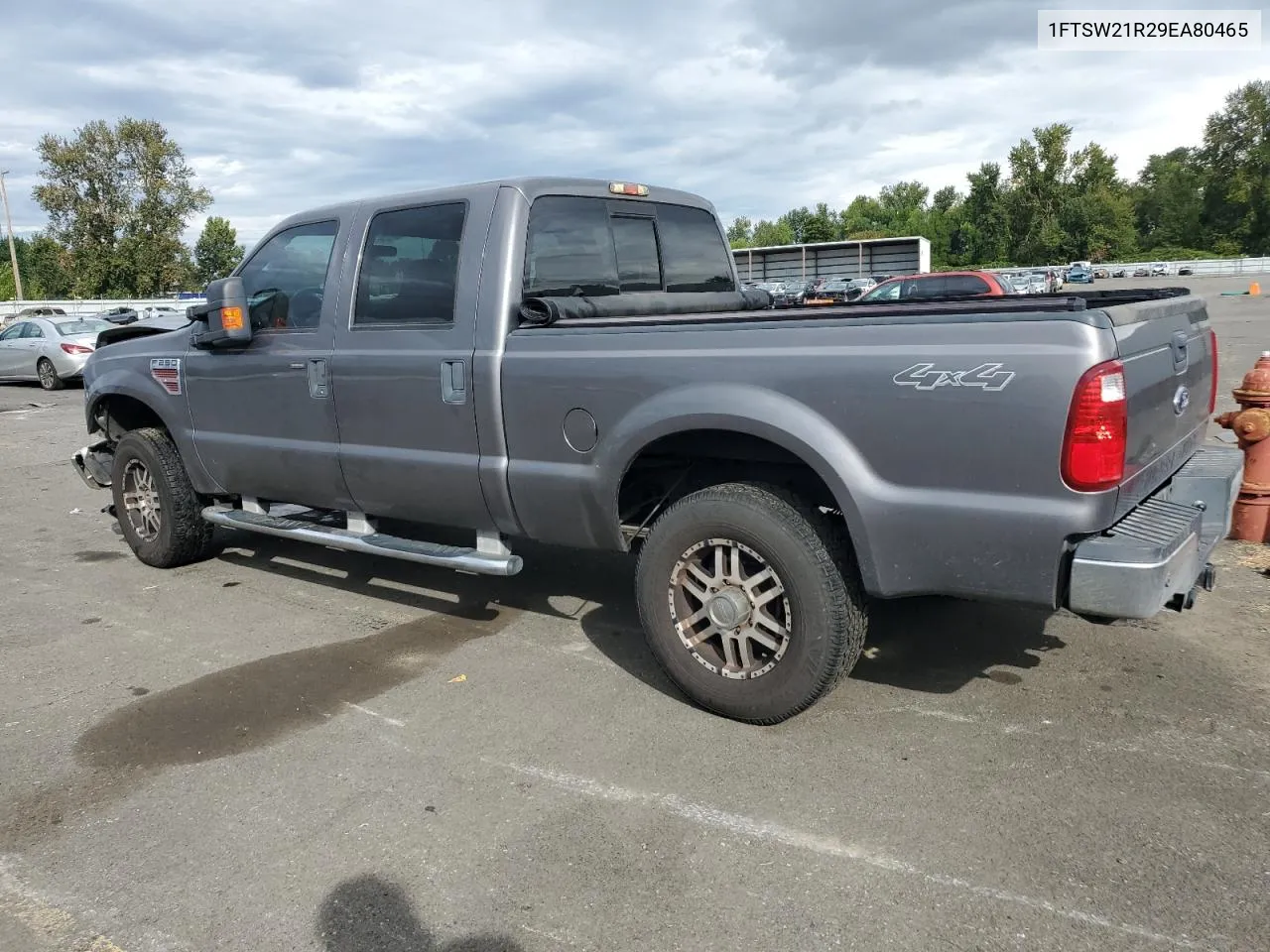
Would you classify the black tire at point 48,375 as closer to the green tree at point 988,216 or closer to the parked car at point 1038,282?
the parked car at point 1038,282

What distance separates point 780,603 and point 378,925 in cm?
174

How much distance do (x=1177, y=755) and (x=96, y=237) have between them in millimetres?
58345

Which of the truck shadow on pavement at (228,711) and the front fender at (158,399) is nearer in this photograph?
the truck shadow on pavement at (228,711)

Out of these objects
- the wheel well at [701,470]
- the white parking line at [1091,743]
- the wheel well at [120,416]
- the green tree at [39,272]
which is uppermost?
the green tree at [39,272]

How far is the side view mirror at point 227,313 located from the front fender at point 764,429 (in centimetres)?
236

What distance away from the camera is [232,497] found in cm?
582

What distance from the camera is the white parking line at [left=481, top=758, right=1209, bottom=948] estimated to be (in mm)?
2500

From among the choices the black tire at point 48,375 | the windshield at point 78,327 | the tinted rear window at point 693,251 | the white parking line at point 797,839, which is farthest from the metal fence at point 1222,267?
the white parking line at point 797,839

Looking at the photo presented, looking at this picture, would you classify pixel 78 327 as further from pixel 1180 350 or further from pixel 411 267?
pixel 1180 350

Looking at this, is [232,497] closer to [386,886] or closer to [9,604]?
[9,604]

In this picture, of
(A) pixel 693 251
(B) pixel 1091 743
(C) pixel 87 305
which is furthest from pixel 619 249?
(C) pixel 87 305

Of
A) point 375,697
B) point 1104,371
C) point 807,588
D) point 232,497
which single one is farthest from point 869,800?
point 232,497

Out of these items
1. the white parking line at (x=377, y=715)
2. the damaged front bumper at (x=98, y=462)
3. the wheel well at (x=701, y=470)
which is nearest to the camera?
the wheel well at (x=701, y=470)

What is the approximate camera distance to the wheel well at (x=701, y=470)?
146 inches
